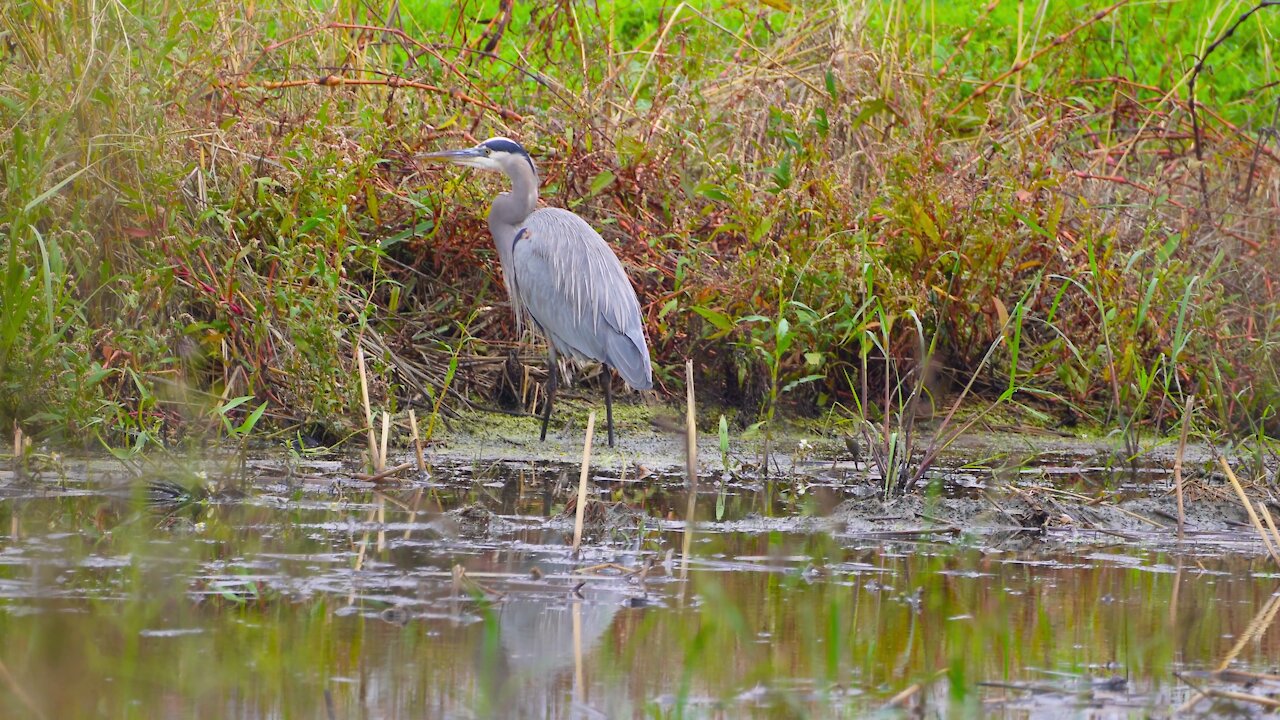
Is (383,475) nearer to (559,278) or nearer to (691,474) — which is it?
(691,474)

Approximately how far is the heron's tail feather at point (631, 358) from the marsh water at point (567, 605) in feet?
3.87

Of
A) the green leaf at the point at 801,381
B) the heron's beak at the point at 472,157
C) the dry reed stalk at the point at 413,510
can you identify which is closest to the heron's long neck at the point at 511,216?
the heron's beak at the point at 472,157

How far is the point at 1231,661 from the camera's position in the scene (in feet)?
10.6

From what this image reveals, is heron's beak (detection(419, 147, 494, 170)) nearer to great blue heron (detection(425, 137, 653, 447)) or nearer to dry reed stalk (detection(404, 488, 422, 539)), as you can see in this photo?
great blue heron (detection(425, 137, 653, 447))

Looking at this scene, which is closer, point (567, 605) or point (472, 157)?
point (567, 605)

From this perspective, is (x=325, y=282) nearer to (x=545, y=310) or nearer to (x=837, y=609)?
(x=545, y=310)

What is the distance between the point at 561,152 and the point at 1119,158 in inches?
117

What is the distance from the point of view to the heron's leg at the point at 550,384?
252 inches

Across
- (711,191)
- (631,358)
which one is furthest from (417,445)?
(711,191)

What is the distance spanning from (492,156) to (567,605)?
3.44m

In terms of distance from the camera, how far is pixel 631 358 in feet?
21.0

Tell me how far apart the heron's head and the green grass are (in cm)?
18

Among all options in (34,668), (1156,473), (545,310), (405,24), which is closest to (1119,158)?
(1156,473)

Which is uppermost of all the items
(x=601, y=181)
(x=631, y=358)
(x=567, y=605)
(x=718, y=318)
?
(x=601, y=181)
